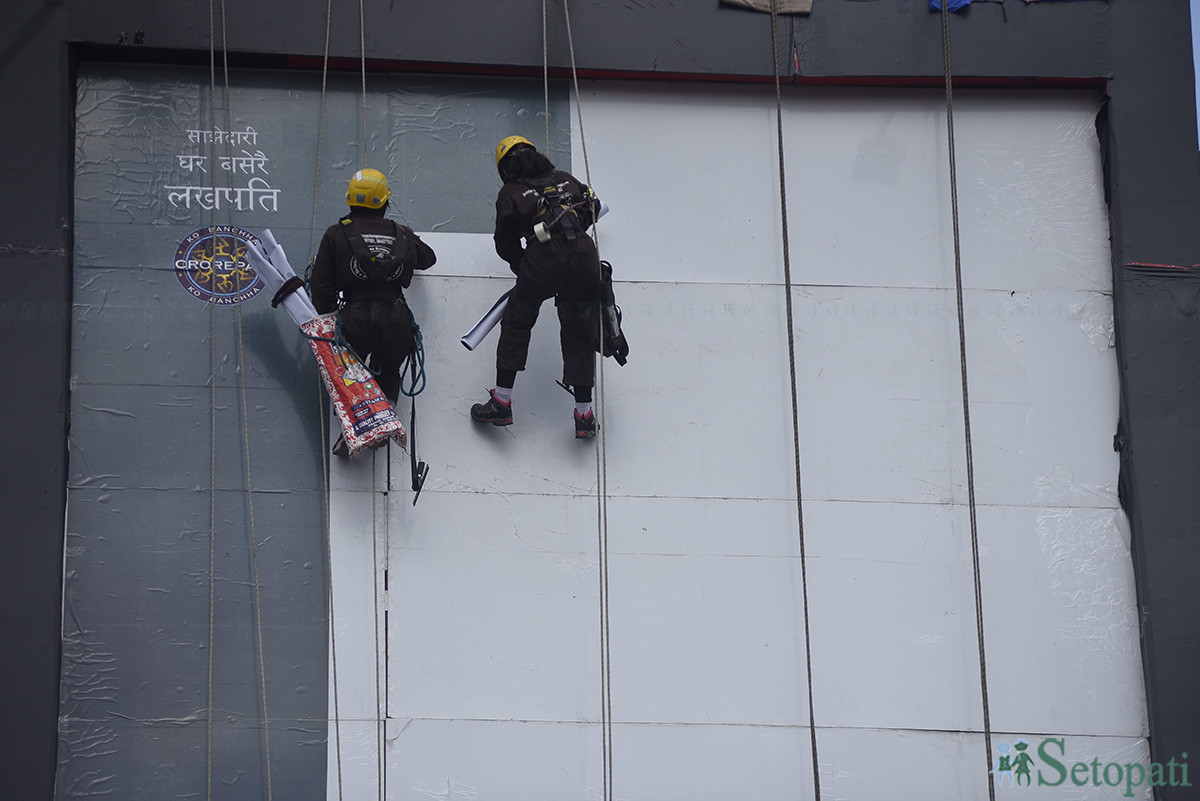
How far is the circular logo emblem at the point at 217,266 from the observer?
8484mm

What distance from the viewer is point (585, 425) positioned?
838 cm

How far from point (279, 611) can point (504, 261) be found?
2505 mm

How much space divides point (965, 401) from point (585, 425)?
2258 millimetres

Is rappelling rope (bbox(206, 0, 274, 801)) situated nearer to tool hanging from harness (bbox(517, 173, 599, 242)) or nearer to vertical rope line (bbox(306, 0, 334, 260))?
vertical rope line (bbox(306, 0, 334, 260))

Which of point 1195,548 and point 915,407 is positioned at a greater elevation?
point 915,407

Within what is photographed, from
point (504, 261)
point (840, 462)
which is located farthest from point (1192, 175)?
point (504, 261)

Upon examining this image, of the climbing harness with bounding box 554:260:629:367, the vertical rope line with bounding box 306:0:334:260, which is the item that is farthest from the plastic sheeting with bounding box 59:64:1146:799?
the climbing harness with bounding box 554:260:629:367

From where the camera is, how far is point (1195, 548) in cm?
844

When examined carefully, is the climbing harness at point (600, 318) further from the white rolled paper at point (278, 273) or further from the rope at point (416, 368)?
the white rolled paper at point (278, 273)

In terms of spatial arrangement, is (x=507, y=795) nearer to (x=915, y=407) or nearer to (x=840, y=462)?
(x=840, y=462)

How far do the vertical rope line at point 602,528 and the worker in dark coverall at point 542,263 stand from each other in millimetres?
193

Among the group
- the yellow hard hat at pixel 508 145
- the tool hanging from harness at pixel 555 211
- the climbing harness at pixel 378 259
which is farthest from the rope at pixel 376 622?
the yellow hard hat at pixel 508 145

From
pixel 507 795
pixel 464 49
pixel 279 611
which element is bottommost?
pixel 507 795

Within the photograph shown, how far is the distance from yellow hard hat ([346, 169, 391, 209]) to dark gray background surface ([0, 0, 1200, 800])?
1.11m
